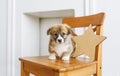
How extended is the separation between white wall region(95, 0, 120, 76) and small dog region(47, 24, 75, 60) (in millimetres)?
330

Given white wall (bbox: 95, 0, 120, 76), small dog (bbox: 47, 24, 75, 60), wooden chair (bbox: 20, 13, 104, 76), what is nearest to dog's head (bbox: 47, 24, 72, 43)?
small dog (bbox: 47, 24, 75, 60)

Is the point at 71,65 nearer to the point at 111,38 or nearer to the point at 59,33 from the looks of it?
the point at 59,33

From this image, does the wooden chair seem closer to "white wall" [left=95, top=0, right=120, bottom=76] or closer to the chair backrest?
the chair backrest

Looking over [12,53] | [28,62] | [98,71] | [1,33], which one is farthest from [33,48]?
[98,71]

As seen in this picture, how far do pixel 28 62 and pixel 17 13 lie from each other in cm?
75

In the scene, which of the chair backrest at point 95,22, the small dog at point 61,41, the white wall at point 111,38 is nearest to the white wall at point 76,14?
the white wall at point 111,38

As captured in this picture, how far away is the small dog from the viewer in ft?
2.90

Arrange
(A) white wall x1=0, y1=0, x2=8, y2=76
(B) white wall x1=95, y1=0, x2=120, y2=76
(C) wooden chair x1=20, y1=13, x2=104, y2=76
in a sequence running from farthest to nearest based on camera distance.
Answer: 1. (A) white wall x1=0, y1=0, x2=8, y2=76
2. (B) white wall x1=95, y1=0, x2=120, y2=76
3. (C) wooden chair x1=20, y1=13, x2=104, y2=76

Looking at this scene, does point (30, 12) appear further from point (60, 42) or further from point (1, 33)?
point (60, 42)

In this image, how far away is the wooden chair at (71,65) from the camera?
76 centimetres

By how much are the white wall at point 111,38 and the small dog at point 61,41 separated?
330 mm

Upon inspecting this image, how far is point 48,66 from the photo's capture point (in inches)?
30.5

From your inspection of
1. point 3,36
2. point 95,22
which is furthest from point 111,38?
point 3,36

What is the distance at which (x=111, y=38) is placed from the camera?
1.19 m
